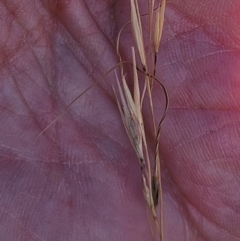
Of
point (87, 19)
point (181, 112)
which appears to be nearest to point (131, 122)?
point (181, 112)

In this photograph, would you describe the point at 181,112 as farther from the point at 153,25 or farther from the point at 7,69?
the point at 7,69

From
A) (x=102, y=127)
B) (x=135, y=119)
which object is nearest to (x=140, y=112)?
(x=135, y=119)

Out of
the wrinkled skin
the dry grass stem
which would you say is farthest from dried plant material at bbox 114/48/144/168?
the wrinkled skin

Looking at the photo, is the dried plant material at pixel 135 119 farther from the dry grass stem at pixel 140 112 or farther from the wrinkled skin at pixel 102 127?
the wrinkled skin at pixel 102 127

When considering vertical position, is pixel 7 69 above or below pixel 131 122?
above

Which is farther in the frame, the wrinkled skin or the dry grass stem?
the wrinkled skin

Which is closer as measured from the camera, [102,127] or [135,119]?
[135,119]

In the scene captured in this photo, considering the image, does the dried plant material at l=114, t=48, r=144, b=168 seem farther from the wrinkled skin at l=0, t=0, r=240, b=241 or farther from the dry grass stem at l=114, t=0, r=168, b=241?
the wrinkled skin at l=0, t=0, r=240, b=241

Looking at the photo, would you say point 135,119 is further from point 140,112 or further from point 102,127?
point 102,127
